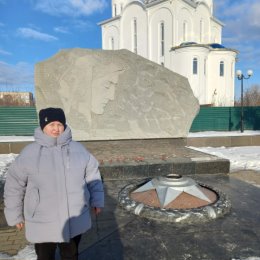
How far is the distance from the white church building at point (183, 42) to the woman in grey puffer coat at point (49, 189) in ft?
96.2

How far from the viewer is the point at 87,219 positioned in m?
2.23

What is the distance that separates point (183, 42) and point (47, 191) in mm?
31582

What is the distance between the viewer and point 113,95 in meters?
7.90

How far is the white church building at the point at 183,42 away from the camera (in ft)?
99.8

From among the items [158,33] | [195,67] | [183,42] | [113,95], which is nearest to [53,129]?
[113,95]

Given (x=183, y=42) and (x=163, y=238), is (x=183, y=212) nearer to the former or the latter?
(x=163, y=238)

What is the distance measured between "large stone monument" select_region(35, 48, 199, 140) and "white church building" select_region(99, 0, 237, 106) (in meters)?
23.0

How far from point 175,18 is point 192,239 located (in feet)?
101

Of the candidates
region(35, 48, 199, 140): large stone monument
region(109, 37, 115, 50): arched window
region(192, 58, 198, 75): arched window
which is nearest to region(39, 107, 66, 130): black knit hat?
region(35, 48, 199, 140): large stone monument

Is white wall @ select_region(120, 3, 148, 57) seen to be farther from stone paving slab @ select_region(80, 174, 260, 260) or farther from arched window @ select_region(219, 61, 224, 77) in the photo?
stone paving slab @ select_region(80, 174, 260, 260)

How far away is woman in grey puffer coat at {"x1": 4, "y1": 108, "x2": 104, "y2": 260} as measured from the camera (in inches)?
80.8

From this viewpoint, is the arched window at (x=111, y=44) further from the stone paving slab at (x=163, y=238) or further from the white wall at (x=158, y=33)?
the stone paving slab at (x=163, y=238)

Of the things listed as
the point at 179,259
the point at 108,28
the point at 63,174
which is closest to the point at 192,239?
the point at 179,259

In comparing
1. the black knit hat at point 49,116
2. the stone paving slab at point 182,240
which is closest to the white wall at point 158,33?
the stone paving slab at point 182,240
